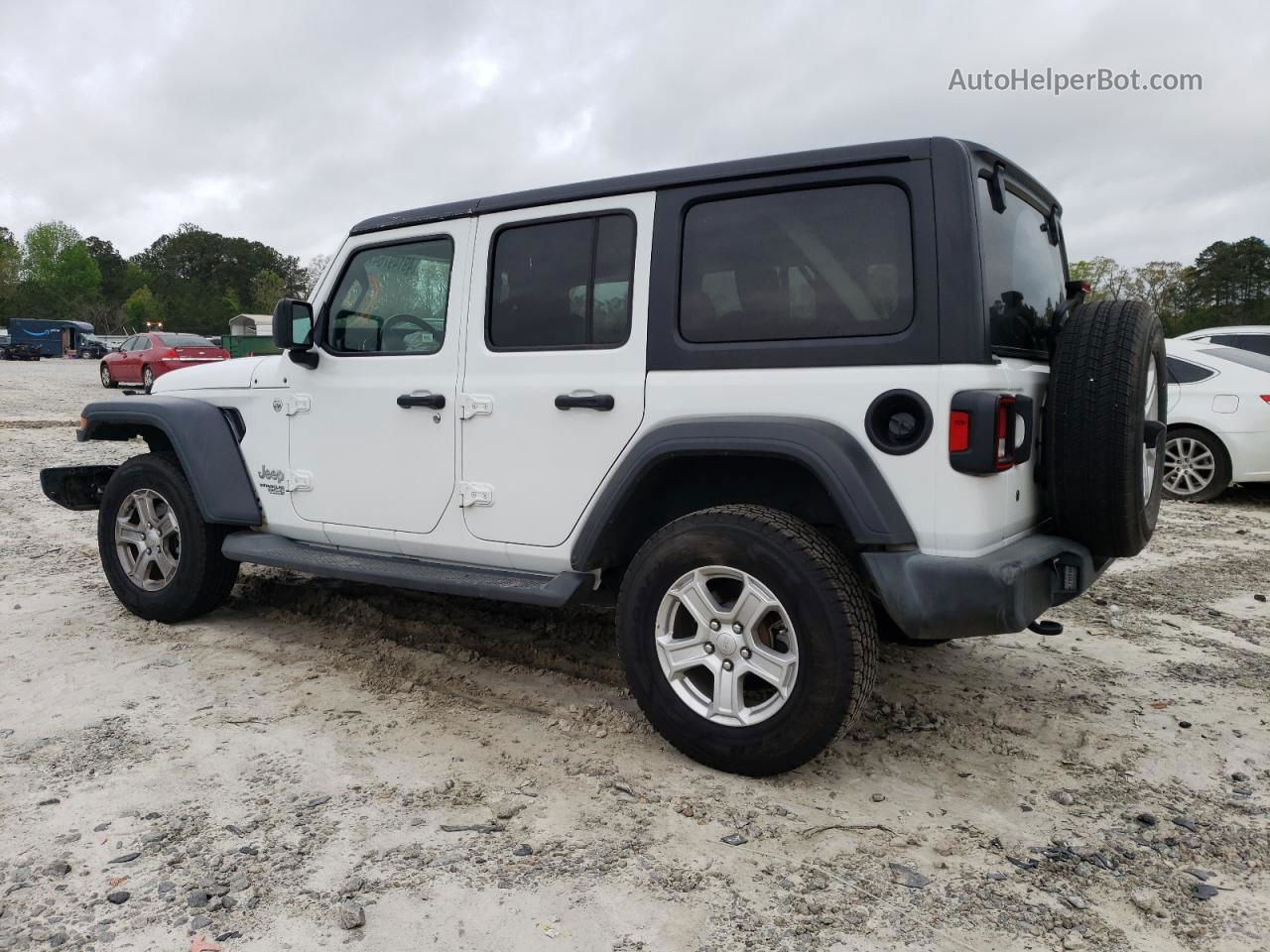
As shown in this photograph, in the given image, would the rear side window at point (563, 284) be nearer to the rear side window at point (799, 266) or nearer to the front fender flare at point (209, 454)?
the rear side window at point (799, 266)

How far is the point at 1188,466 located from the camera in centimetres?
841

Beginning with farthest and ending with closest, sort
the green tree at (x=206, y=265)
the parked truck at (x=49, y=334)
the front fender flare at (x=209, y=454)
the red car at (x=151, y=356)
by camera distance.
A: the green tree at (x=206, y=265) → the parked truck at (x=49, y=334) → the red car at (x=151, y=356) → the front fender flare at (x=209, y=454)

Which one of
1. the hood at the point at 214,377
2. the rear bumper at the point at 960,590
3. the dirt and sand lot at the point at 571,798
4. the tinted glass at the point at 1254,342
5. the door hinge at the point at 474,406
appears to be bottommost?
the dirt and sand lot at the point at 571,798

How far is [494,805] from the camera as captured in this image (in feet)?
9.52

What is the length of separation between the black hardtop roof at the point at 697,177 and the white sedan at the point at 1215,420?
17.9 feet

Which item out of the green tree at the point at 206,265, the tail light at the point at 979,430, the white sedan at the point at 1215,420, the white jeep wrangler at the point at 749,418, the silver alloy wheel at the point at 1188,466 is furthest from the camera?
the green tree at the point at 206,265

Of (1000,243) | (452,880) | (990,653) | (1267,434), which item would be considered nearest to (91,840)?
(452,880)

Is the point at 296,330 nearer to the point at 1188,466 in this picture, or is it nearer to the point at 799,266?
the point at 799,266

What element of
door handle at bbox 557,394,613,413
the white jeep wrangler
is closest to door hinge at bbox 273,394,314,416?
the white jeep wrangler

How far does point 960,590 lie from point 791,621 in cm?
52

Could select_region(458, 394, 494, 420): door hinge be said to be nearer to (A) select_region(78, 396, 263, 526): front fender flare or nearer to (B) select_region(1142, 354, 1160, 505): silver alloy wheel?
(A) select_region(78, 396, 263, 526): front fender flare

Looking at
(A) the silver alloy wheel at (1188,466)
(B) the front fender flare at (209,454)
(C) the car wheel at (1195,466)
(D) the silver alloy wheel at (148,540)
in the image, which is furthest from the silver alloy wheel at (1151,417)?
(A) the silver alloy wheel at (1188,466)

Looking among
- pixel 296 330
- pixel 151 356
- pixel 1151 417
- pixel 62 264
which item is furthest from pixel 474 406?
pixel 62 264

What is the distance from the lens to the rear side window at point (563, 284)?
11.2 feet
